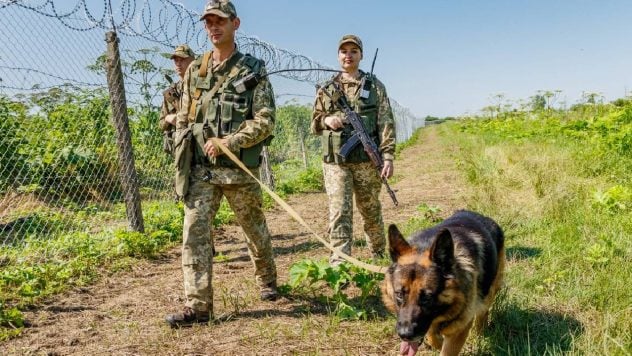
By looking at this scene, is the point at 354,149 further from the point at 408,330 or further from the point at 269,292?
the point at 408,330

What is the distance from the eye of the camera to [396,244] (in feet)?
8.13

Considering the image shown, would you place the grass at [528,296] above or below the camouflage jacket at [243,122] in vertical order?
below

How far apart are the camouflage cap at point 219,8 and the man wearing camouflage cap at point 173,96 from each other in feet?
7.37

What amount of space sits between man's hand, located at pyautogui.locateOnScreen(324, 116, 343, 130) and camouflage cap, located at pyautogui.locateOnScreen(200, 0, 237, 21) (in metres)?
1.46

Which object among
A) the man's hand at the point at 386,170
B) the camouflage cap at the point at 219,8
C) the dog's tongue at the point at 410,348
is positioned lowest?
the dog's tongue at the point at 410,348

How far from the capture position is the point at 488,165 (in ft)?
28.7

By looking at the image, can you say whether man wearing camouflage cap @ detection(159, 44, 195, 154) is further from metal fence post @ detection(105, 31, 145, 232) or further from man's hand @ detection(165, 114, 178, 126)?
metal fence post @ detection(105, 31, 145, 232)

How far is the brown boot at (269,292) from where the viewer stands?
3916mm

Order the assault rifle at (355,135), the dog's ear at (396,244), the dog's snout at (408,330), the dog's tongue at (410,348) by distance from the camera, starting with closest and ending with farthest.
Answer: the dog's snout at (408,330) < the dog's tongue at (410,348) < the dog's ear at (396,244) < the assault rifle at (355,135)

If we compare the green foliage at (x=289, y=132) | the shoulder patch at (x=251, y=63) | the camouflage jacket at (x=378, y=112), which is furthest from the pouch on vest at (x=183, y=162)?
the green foliage at (x=289, y=132)

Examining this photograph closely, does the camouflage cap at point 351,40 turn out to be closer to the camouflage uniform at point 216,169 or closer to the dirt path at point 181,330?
the camouflage uniform at point 216,169

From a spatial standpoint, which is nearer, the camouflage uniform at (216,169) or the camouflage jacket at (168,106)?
the camouflage uniform at (216,169)

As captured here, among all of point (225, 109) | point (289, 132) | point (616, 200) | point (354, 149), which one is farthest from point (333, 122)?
point (289, 132)

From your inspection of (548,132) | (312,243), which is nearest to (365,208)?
(312,243)
